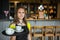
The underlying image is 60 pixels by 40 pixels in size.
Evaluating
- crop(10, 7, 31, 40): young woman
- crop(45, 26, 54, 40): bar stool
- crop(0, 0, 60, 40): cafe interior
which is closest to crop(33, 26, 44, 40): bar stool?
crop(0, 0, 60, 40): cafe interior

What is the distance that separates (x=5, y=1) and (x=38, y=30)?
257 cm

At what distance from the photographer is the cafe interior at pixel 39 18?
219 inches

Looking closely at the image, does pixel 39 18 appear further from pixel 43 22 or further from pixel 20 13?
pixel 20 13

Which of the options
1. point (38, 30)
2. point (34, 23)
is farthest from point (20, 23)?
point (34, 23)

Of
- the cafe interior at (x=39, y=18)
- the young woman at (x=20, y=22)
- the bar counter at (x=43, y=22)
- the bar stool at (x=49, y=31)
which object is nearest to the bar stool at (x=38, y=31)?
the cafe interior at (x=39, y=18)

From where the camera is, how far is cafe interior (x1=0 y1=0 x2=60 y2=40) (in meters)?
5.57

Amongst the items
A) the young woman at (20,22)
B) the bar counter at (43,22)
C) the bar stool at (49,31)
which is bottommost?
the bar stool at (49,31)

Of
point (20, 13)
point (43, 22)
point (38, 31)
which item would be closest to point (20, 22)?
point (20, 13)

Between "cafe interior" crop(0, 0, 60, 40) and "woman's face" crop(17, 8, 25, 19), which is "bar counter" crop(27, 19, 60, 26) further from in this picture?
"woman's face" crop(17, 8, 25, 19)

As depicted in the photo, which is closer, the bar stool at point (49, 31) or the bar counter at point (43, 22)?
the bar stool at point (49, 31)

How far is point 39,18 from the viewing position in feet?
23.7

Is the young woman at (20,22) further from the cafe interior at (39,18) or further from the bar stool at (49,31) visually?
the bar stool at (49,31)

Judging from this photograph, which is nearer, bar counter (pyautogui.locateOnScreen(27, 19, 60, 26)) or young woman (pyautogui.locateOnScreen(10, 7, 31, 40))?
young woman (pyautogui.locateOnScreen(10, 7, 31, 40))

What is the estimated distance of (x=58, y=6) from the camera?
9852mm
